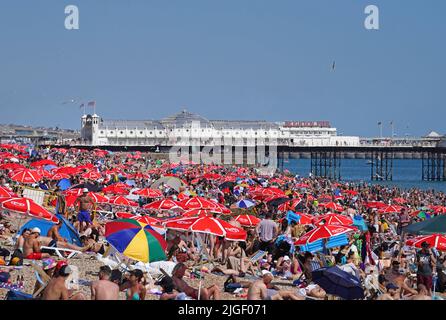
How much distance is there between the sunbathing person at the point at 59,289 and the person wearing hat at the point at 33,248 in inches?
138

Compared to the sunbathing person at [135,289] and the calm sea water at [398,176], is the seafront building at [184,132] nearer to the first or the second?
the calm sea water at [398,176]

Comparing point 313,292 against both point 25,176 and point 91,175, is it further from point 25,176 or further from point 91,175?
point 91,175

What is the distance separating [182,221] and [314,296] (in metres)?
2.75

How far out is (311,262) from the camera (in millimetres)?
12852

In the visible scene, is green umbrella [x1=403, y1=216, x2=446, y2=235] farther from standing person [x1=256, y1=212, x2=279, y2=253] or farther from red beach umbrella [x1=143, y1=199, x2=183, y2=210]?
red beach umbrella [x1=143, y1=199, x2=183, y2=210]

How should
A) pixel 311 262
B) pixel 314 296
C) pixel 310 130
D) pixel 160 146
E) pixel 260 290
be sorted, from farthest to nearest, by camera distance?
pixel 310 130 < pixel 160 146 < pixel 311 262 < pixel 314 296 < pixel 260 290

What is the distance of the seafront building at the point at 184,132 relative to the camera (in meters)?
98.1

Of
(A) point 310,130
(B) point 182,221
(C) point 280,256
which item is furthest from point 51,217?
(A) point 310,130

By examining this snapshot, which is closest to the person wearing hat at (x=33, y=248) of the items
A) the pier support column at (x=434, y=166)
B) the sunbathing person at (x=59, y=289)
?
the sunbathing person at (x=59, y=289)

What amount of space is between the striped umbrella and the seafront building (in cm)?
8271

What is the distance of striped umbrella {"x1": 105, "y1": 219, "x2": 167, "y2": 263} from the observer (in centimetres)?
1073

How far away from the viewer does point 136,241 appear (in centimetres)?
1076

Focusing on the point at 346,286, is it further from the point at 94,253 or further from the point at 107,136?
the point at 107,136

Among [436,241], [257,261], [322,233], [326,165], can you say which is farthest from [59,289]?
[326,165]
